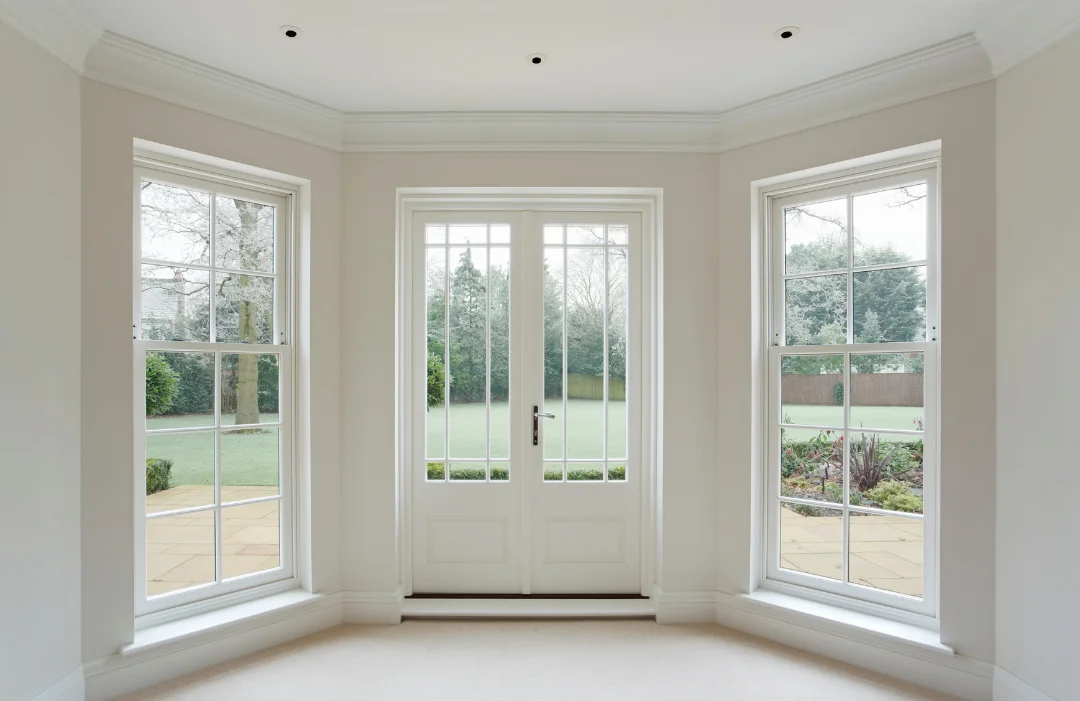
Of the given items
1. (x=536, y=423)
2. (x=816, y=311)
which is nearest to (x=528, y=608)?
(x=536, y=423)

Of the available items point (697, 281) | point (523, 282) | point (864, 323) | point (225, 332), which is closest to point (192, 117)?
point (225, 332)

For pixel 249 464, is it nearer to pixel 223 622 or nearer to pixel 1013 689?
pixel 223 622

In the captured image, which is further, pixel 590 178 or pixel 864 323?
pixel 590 178

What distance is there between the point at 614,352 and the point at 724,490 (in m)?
1.01

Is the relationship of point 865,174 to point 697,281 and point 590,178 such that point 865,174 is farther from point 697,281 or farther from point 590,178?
point 590,178

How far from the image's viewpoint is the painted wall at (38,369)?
2.14 meters

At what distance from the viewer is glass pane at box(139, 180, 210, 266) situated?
2781 mm

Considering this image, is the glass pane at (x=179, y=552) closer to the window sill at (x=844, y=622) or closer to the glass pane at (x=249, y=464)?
the glass pane at (x=249, y=464)

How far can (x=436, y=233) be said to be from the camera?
11.6 feet

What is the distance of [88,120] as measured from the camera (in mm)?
2496

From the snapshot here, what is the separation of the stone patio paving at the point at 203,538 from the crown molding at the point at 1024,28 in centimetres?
398

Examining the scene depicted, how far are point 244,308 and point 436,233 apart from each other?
45.0 inches

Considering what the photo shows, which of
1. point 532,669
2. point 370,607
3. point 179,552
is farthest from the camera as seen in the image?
point 370,607

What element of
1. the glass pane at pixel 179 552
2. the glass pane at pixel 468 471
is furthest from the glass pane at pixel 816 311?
the glass pane at pixel 179 552
